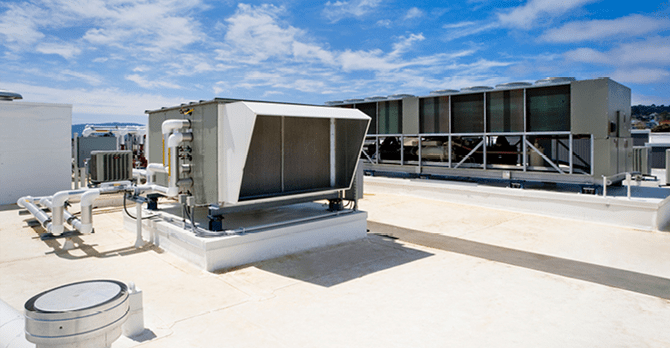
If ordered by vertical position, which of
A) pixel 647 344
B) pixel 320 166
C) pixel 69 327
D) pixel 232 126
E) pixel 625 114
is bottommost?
pixel 647 344

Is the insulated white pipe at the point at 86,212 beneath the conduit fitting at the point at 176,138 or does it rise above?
beneath

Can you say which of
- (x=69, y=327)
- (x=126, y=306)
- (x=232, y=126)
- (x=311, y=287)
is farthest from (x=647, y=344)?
(x=232, y=126)

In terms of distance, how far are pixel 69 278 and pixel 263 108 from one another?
3.49m

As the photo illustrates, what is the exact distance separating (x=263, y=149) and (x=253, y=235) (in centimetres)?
154

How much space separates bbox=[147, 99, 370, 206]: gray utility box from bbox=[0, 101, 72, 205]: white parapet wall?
226 inches

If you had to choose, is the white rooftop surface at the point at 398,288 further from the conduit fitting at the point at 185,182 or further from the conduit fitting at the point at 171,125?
the conduit fitting at the point at 171,125

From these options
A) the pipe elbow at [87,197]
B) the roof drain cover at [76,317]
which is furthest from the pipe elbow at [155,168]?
the roof drain cover at [76,317]

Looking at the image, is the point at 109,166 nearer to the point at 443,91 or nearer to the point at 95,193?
the point at 95,193

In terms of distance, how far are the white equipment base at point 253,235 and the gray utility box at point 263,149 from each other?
21.5 inches

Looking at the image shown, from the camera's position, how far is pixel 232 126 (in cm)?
601

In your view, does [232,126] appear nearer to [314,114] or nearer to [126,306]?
[314,114]

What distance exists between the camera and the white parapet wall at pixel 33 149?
11664mm

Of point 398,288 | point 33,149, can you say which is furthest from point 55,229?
point 33,149

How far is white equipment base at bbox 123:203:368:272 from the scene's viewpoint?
608 centimetres
